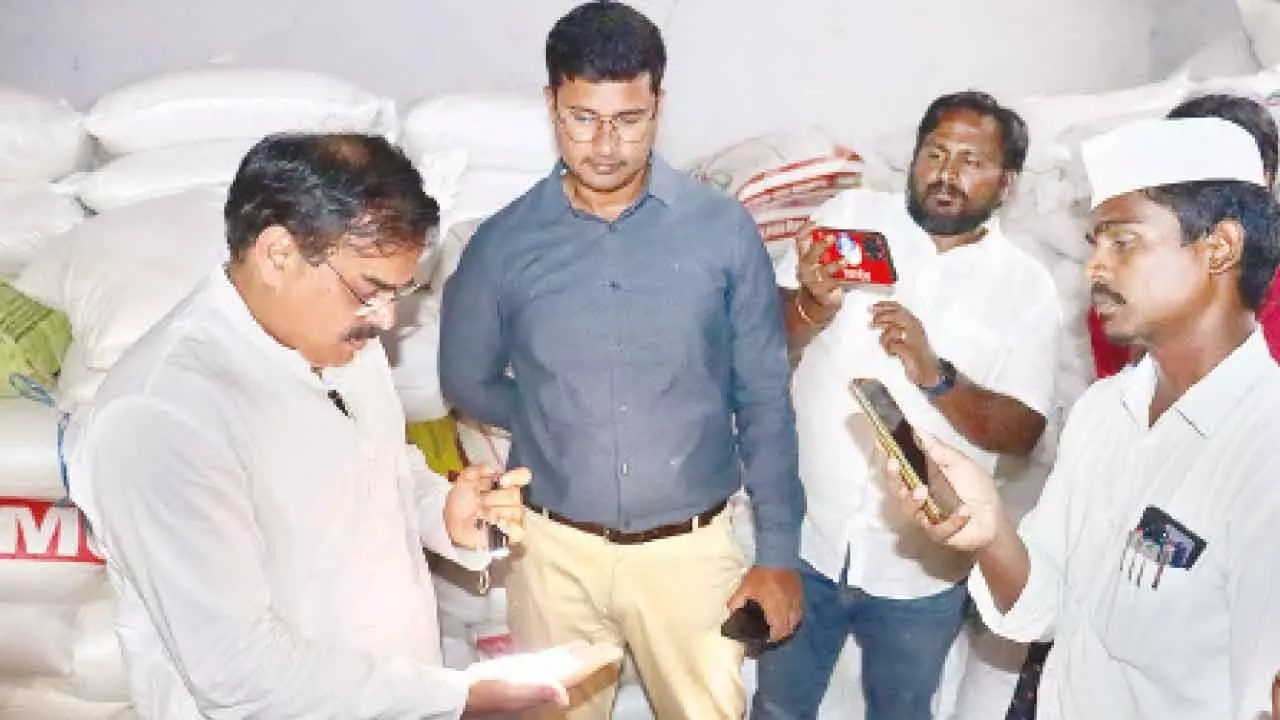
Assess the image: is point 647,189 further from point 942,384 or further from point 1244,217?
point 1244,217

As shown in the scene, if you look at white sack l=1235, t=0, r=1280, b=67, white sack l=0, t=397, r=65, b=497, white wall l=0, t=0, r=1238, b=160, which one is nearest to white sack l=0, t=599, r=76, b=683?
white sack l=0, t=397, r=65, b=497

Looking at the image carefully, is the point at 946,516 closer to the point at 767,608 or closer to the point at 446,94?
the point at 767,608

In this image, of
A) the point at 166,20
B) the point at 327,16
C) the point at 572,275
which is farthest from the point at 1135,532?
the point at 166,20

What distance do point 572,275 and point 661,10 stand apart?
1.30 m

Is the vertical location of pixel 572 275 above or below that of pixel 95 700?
above

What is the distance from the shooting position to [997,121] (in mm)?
2447

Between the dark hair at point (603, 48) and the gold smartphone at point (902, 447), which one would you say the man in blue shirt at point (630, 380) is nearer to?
the dark hair at point (603, 48)

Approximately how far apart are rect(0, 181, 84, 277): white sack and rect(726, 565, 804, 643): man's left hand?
160 centimetres

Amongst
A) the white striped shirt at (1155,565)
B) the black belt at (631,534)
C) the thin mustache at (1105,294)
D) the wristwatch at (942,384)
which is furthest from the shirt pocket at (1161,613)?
the black belt at (631,534)

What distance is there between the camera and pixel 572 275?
2.20 metres

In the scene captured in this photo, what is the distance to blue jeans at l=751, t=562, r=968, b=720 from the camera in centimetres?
243

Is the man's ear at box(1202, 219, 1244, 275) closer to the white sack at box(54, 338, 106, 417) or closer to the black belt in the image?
the black belt

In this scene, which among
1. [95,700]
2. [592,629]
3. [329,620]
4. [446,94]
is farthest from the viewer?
[446,94]

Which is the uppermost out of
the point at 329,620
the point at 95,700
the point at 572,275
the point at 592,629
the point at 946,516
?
the point at 572,275
